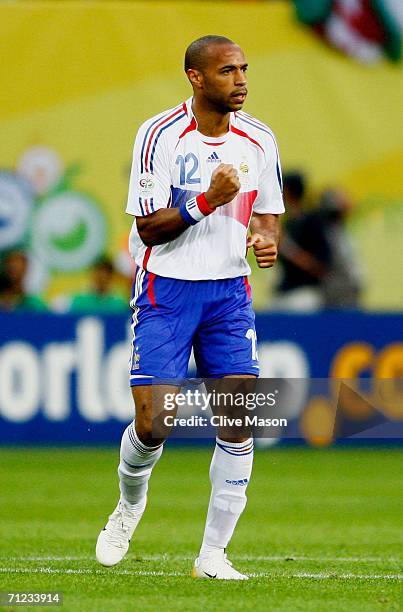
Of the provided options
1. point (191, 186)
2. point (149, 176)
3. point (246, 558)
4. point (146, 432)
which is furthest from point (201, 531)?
point (149, 176)

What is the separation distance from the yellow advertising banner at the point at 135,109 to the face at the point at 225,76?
32.5 feet

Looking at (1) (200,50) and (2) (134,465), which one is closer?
(1) (200,50)

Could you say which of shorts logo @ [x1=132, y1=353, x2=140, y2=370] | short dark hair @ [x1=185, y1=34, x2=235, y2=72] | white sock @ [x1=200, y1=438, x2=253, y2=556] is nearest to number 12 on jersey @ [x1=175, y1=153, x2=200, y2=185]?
short dark hair @ [x1=185, y1=34, x2=235, y2=72]

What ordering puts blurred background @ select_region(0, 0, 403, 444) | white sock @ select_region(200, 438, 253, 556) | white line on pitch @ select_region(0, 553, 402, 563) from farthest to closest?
blurred background @ select_region(0, 0, 403, 444)
white line on pitch @ select_region(0, 553, 402, 563)
white sock @ select_region(200, 438, 253, 556)

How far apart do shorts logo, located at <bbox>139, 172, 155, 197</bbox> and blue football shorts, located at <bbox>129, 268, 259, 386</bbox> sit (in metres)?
0.44

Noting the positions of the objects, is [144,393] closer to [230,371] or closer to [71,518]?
[230,371]

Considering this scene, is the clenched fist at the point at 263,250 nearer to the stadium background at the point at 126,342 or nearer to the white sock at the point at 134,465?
the white sock at the point at 134,465

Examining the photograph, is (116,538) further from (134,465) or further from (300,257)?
(300,257)

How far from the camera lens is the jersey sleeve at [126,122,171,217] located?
751cm

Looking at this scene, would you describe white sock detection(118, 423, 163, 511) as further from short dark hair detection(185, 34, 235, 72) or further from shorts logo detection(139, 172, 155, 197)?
short dark hair detection(185, 34, 235, 72)

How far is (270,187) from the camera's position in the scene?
787cm

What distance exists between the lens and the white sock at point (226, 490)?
760 cm

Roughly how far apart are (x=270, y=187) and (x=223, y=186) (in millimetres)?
685

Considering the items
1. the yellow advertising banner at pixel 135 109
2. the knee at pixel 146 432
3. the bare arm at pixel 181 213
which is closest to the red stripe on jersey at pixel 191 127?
the bare arm at pixel 181 213
